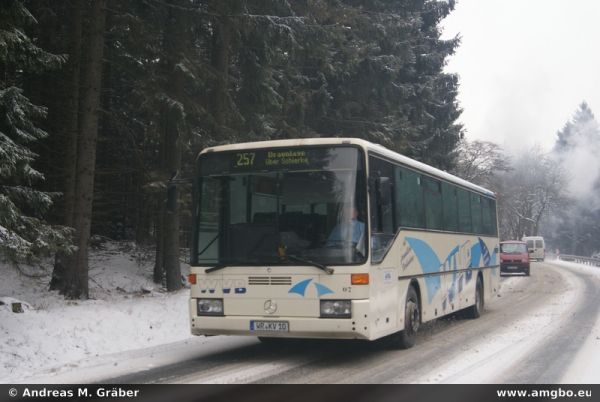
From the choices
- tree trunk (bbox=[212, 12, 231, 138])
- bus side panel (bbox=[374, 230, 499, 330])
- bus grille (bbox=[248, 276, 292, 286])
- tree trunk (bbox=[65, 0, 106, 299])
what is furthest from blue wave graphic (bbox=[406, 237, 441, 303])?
tree trunk (bbox=[212, 12, 231, 138])

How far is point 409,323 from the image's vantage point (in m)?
11.4

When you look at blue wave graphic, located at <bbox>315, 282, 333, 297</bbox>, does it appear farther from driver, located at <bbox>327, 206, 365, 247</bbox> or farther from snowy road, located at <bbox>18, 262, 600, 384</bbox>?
snowy road, located at <bbox>18, 262, 600, 384</bbox>

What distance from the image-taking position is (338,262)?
9.39m

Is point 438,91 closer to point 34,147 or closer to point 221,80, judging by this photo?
point 221,80

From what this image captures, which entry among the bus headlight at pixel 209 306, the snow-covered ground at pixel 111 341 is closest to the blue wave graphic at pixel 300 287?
the bus headlight at pixel 209 306

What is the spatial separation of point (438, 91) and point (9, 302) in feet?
87.0

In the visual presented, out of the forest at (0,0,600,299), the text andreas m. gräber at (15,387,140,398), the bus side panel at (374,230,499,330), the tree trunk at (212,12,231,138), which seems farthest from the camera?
the tree trunk at (212,12,231,138)

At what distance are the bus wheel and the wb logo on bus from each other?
117 inches

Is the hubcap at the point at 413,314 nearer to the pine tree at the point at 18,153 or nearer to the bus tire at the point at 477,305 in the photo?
the bus tire at the point at 477,305

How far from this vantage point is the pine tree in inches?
405

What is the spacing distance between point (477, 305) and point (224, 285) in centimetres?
890

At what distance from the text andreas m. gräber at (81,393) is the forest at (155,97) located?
3.24 meters

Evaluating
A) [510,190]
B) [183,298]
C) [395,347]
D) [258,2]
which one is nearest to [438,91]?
[258,2]

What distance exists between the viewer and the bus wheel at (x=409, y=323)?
36.6ft
